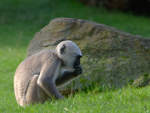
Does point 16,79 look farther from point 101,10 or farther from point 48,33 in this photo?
point 101,10

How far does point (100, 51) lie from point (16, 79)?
7.32 feet

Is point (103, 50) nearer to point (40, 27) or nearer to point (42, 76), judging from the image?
point (42, 76)

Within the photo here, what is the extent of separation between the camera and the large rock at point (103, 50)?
28.5ft

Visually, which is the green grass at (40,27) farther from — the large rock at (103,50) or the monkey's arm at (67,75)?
the large rock at (103,50)

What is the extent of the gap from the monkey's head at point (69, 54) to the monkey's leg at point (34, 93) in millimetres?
674

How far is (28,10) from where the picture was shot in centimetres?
2147

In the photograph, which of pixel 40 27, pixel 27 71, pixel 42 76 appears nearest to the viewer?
pixel 42 76

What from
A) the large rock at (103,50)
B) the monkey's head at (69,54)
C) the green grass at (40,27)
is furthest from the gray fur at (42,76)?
the large rock at (103,50)

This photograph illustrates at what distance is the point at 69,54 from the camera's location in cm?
779

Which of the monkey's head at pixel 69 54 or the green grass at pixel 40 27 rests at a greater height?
the monkey's head at pixel 69 54

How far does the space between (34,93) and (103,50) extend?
232 centimetres

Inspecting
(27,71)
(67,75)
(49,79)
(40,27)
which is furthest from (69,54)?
(40,27)

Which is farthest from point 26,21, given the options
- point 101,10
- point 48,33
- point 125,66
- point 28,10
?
point 125,66

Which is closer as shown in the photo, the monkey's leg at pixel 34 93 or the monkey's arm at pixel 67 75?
the monkey's leg at pixel 34 93
